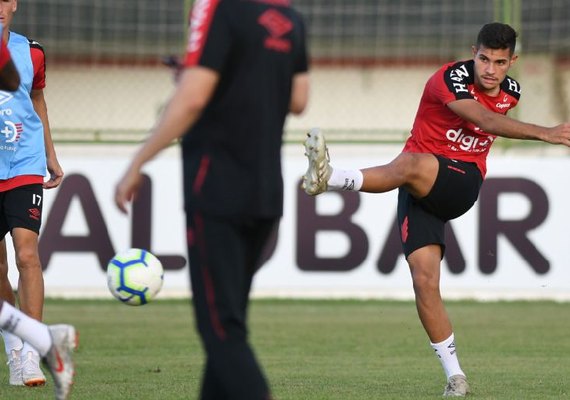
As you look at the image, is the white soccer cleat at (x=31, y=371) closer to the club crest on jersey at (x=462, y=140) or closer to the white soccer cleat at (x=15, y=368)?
the white soccer cleat at (x=15, y=368)

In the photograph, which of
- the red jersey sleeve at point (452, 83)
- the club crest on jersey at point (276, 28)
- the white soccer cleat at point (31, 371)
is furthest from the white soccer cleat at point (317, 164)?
the club crest on jersey at point (276, 28)

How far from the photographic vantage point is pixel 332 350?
9.76 m

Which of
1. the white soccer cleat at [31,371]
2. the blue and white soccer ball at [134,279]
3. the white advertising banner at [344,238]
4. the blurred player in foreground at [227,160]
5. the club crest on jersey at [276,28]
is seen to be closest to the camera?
the blurred player in foreground at [227,160]

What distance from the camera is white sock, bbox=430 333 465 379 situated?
24.1 ft

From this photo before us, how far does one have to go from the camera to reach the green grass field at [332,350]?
7.41 meters

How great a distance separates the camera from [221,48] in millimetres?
4570

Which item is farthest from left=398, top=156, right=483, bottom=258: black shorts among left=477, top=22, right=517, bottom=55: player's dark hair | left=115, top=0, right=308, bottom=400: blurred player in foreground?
left=115, top=0, right=308, bottom=400: blurred player in foreground

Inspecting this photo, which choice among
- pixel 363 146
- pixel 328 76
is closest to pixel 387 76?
pixel 328 76

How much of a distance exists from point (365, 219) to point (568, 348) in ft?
14.1

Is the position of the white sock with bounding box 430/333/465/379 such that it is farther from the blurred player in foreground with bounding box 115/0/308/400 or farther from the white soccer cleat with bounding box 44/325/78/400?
the blurred player in foreground with bounding box 115/0/308/400

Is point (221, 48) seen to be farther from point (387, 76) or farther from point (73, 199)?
point (387, 76)

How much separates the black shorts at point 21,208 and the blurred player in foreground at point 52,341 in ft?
7.01

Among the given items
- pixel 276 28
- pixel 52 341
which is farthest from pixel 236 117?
pixel 52 341

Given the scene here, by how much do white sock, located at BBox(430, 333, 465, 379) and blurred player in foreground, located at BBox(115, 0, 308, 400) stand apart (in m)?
2.90
